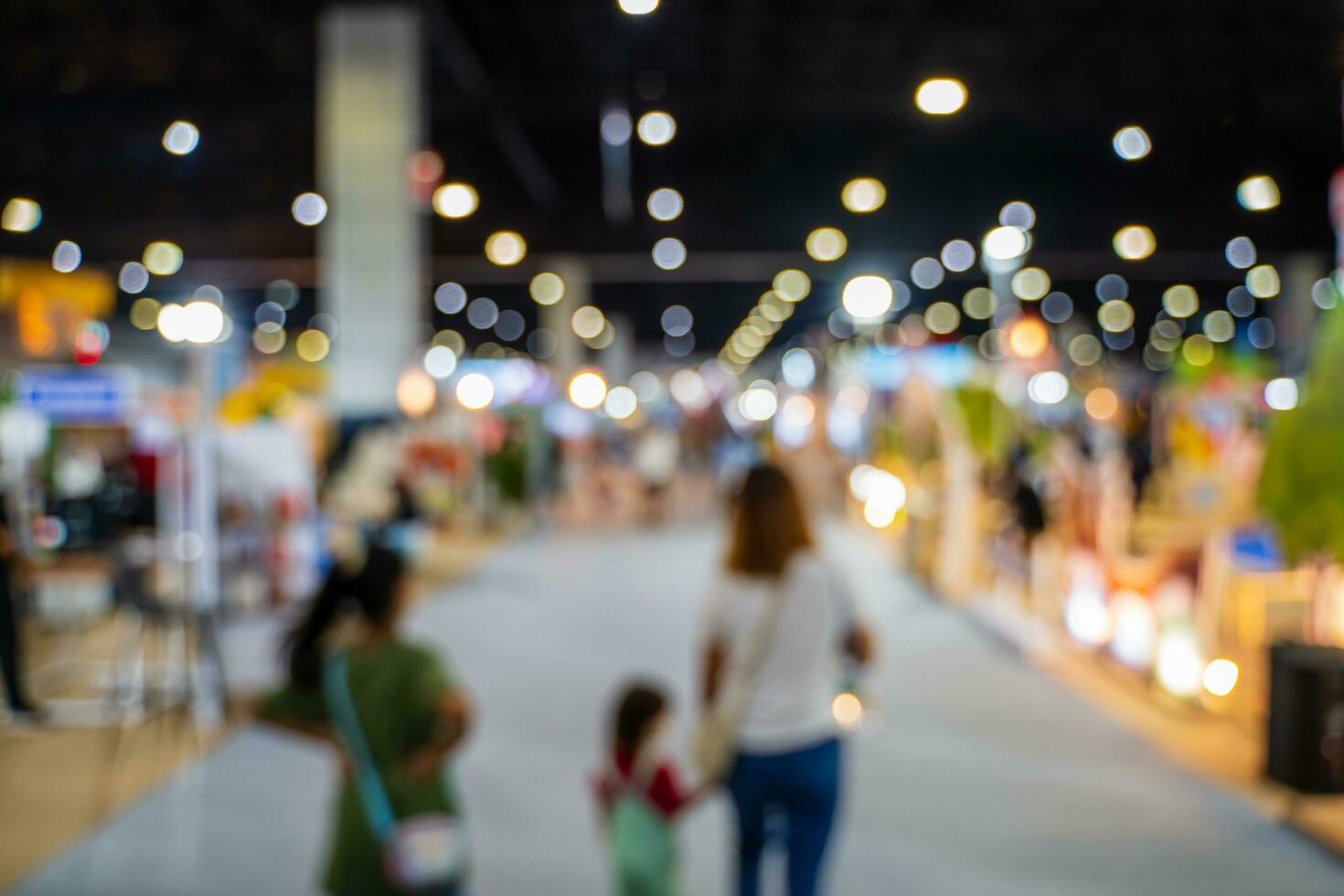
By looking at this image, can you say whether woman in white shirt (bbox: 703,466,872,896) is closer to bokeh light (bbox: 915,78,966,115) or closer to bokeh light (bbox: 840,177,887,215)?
bokeh light (bbox: 915,78,966,115)

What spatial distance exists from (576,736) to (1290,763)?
3409mm

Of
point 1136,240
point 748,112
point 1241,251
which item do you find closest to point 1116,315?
point 1241,251

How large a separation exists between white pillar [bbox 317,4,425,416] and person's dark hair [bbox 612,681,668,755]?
→ 9855mm

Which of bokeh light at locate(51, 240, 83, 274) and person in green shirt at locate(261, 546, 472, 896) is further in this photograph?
bokeh light at locate(51, 240, 83, 274)

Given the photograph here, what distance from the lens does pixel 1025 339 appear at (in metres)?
14.7

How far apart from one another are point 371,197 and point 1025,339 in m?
7.95

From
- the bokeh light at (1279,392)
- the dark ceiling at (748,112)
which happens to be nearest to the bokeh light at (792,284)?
the dark ceiling at (748,112)

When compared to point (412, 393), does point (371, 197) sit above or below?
above

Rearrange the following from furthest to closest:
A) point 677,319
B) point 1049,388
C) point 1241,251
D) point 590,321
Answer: point 677,319
point 590,321
point 1049,388
point 1241,251

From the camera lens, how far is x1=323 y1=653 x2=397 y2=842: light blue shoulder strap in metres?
2.67

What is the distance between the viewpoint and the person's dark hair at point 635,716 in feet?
10.7

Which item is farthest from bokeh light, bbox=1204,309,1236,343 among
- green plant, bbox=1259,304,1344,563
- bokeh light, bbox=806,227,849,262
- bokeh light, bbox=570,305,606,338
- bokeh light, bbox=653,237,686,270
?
green plant, bbox=1259,304,1344,563

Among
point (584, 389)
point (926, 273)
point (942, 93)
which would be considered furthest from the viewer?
point (926, 273)

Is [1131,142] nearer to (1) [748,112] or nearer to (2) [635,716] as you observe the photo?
(1) [748,112]
